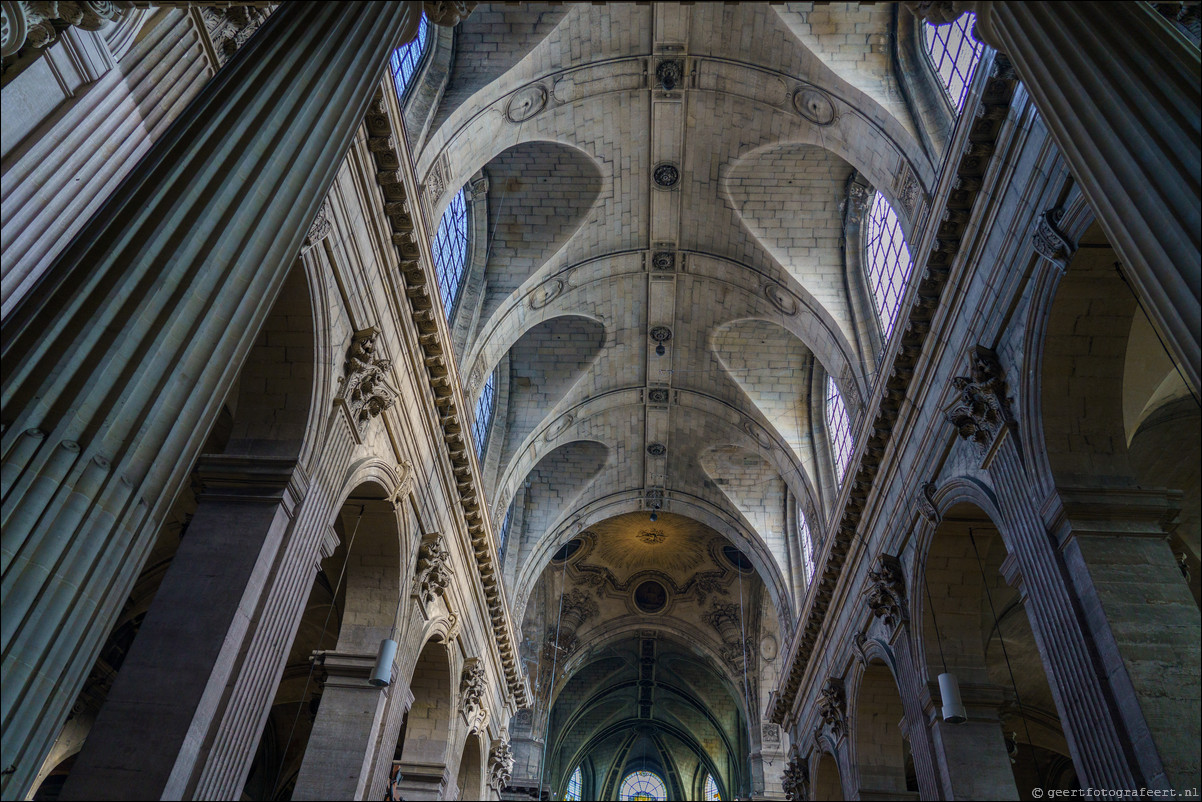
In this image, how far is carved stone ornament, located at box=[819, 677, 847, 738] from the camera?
15.3 meters

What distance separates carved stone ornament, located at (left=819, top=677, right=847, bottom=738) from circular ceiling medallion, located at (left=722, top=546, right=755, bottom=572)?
973 cm

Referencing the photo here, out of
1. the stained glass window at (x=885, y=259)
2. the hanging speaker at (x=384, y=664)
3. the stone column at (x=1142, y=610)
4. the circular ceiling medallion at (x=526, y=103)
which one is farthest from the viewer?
the circular ceiling medallion at (x=526, y=103)

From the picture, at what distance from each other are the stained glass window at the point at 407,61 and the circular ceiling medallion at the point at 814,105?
584 centimetres

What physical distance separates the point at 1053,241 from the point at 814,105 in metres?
6.63

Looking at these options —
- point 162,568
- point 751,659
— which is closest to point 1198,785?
point 162,568

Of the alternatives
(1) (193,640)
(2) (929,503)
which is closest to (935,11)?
(2) (929,503)

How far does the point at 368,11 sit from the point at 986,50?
6.54 metres

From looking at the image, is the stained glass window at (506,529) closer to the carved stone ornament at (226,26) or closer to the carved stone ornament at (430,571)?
the carved stone ornament at (430,571)

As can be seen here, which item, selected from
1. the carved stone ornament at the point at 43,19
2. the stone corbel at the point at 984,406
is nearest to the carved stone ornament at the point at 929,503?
the stone corbel at the point at 984,406

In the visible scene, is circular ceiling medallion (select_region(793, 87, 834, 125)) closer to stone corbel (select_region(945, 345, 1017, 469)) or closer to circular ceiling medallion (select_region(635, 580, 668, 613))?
stone corbel (select_region(945, 345, 1017, 469))

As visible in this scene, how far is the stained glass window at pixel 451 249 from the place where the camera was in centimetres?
1406

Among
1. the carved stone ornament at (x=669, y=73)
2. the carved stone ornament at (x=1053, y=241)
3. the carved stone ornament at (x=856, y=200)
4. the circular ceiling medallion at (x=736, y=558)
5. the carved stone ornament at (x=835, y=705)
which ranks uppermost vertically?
the carved stone ornament at (x=669, y=73)

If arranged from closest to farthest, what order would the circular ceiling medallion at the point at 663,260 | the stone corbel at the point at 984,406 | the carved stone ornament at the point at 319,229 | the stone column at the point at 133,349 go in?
the stone column at the point at 133,349 → the carved stone ornament at the point at 319,229 → the stone corbel at the point at 984,406 → the circular ceiling medallion at the point at 663,260

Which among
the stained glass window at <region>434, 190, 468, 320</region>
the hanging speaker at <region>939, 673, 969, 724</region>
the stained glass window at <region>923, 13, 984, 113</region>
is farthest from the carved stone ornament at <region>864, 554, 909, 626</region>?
the stained glass window at <region>434, 190, 468, 320</region>
